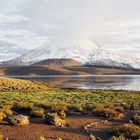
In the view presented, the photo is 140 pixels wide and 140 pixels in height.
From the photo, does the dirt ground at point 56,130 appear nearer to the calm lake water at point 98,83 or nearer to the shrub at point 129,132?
the shrub at point 129,132

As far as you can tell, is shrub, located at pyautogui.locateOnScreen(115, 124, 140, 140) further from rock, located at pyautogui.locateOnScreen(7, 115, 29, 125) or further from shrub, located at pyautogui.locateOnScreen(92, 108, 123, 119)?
rock, located at pyautogui.locateOnScreen(7, 115, 29, 125)

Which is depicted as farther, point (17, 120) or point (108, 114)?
point (108, 114)

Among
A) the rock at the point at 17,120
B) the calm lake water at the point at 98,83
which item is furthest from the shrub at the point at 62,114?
the calm lake water at the point at 98,83

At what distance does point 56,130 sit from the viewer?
Result: 2036 centimetres

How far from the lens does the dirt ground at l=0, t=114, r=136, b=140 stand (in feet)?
62.2

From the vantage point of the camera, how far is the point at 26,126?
20672 mm

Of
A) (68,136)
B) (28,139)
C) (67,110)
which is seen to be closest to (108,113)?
(67,110)

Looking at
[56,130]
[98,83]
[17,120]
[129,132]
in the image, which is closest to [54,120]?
[56,130]

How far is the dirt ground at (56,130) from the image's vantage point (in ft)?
62.2

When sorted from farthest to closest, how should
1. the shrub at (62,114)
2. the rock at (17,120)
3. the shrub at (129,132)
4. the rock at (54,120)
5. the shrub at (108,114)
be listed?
the shrub at (108,114) → the shrub at (62,114) → the rock at (54,120) → the rock at (17,120) → the shrub at (129,132)

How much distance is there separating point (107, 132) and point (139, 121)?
3177 millimetres

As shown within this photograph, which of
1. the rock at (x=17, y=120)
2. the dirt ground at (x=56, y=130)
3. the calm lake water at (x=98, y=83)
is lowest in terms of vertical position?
the calm lake water at (x=98, y=83)

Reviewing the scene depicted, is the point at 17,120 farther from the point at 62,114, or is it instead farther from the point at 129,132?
the point at 129,132

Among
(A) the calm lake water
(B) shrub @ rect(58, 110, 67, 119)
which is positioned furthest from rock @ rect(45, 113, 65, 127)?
(A) the calm lake water
